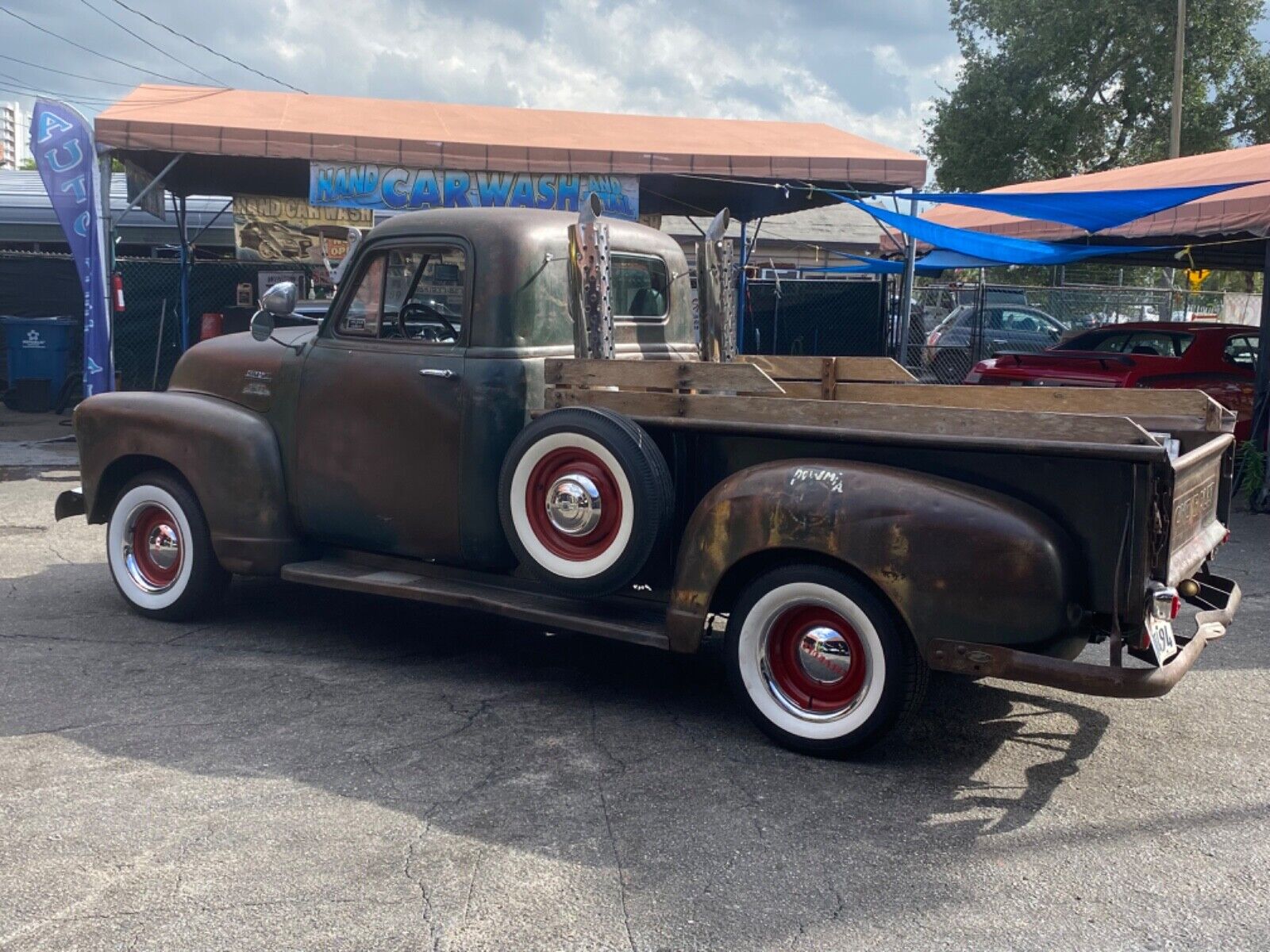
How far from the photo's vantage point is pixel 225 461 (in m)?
5.83

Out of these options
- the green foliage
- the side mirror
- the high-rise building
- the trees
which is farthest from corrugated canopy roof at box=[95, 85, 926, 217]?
the high-rise building

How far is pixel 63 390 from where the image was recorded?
1645 cm

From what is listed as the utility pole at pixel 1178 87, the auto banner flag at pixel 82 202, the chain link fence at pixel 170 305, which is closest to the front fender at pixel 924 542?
the auto banner flag at pixel 82 202

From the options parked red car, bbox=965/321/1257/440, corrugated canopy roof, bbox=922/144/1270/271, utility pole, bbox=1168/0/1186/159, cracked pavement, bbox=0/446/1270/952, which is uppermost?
utility pole, bbox=1168/0/1186/159

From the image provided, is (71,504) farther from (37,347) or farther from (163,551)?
(37,347)

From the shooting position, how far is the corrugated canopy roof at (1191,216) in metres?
10.9

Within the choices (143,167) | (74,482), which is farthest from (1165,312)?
(74,482)

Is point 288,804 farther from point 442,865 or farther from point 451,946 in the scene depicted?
point 451,946

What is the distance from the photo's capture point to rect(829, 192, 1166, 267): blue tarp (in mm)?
11664

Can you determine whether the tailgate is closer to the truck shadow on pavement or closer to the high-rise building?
the truck shadow on pavement

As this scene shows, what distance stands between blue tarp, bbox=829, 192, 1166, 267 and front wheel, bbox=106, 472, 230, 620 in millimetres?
7396

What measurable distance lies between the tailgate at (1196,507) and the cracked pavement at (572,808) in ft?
2.49

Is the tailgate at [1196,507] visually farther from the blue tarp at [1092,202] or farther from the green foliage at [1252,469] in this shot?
the green foliage at [1252,469]

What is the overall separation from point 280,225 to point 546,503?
39.3ft
